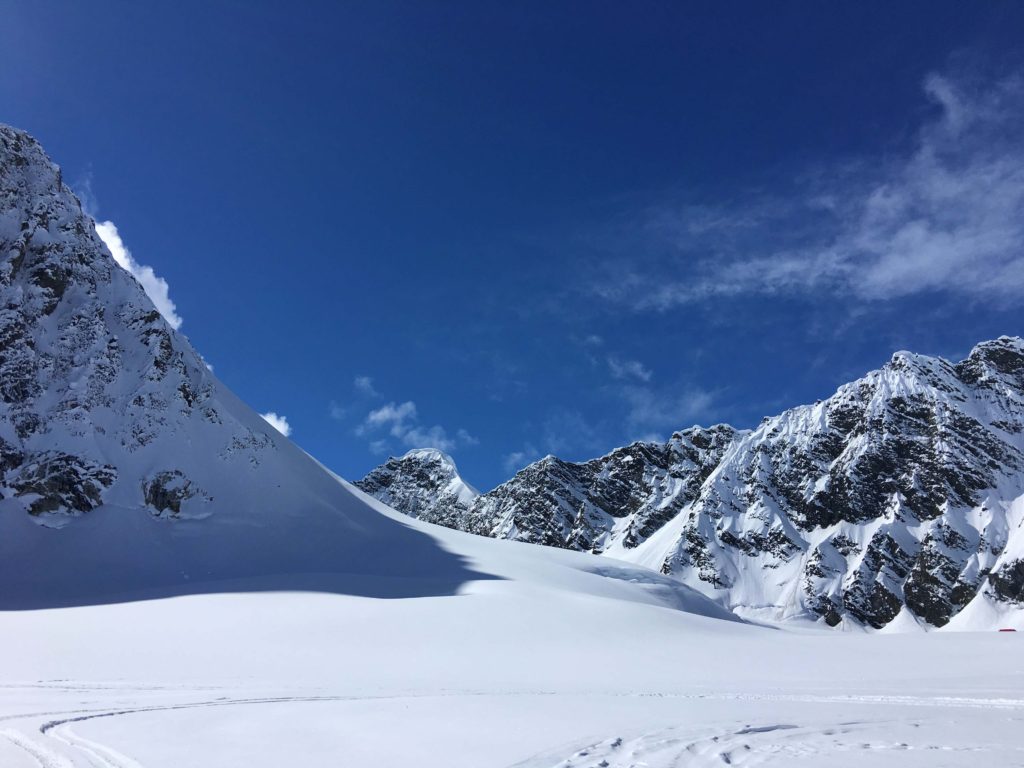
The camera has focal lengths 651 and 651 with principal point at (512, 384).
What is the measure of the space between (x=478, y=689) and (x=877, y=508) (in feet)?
598

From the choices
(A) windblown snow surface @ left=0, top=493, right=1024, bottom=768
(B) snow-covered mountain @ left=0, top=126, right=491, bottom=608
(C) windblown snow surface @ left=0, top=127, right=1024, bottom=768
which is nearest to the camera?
(A) windblown snow surface @ left=0, top=493, right=1024, bottom=768

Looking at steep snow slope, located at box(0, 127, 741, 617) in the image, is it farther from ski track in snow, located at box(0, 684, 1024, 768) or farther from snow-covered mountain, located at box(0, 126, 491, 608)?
ski track in snow, located at box(0, 684, 1024, 768)

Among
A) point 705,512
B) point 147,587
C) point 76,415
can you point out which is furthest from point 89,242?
point 705,512

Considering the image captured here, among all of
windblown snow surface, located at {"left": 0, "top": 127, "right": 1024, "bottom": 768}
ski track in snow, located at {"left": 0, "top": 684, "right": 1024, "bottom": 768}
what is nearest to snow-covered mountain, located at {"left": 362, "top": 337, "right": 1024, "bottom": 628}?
windblown snow surface, located at {"left": 0, "top": 127, "right": 1024, "bottom": 768}

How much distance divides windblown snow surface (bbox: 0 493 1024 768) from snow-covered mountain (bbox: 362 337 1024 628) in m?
141

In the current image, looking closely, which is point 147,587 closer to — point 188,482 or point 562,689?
point 188,482

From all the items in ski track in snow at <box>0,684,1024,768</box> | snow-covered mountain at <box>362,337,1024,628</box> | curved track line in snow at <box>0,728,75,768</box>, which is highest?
snow-covered mountain at <box>362,337,1024,628</box>

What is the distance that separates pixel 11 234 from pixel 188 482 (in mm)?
28034

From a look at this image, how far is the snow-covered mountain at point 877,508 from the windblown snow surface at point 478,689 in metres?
141

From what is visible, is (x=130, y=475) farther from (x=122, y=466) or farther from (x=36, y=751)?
(x=36, y=751)

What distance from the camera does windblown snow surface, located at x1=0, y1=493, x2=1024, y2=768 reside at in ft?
28.0

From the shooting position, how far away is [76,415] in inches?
2175

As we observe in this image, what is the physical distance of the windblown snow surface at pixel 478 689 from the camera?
28.0 ft

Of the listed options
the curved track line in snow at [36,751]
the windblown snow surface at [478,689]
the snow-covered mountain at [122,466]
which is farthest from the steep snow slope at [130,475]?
the curved track line in snow at [36,751]
